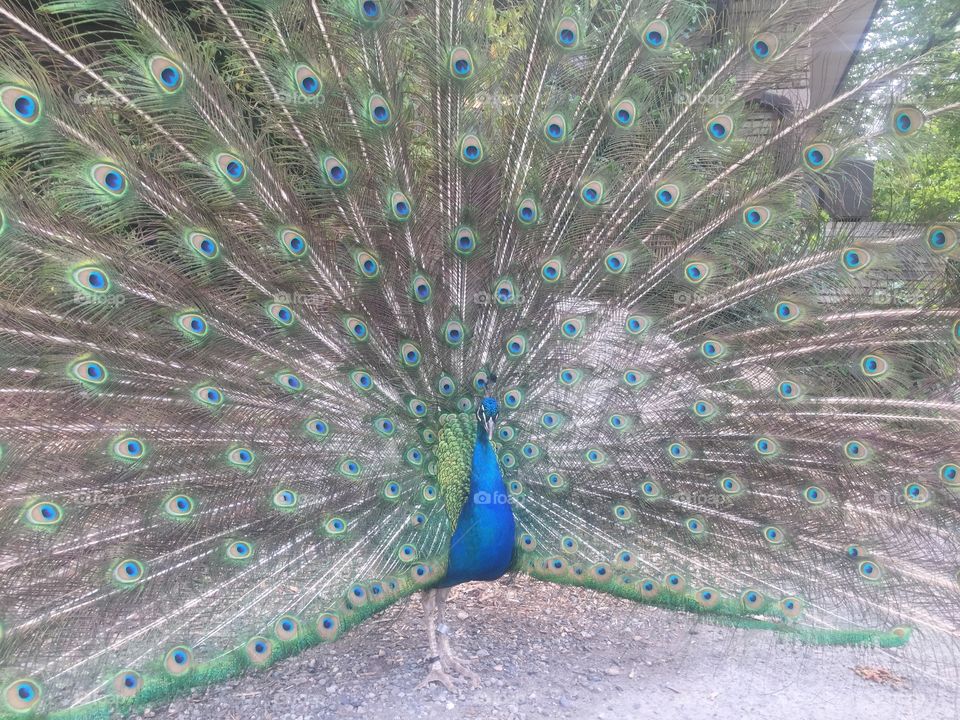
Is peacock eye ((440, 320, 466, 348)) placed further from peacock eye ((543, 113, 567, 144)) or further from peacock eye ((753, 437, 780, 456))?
peacock eye ((753, 437, 780, 456))

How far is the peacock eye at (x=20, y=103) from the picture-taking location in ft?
6.45

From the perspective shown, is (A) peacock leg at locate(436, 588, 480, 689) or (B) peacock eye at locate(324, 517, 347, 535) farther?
(A) peacock leg at locate(436, 588, 480, 689)

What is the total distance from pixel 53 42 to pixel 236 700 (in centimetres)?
274

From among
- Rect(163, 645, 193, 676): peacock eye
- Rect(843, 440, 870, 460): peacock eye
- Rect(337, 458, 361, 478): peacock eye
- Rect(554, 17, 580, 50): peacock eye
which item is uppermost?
Rect(554, 17, 580, 50): peacock eye

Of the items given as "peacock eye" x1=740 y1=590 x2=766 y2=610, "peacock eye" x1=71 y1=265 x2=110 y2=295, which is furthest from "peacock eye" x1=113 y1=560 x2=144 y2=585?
"peacock eye" x1=740 y1=590 x2=766 y2=610

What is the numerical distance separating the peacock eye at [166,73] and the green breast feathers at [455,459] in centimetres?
165

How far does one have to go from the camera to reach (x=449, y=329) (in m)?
2.73

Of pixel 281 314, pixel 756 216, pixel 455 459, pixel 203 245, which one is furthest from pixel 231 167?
pixel 756 216

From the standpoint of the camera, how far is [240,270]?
7.97ft

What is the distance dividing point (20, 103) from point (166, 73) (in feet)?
1.50

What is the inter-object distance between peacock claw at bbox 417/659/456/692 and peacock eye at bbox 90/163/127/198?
94.8 inches

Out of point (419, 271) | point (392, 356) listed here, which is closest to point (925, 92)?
point (419, 271)

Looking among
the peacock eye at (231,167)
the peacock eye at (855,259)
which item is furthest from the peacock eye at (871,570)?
the peacock eye at (231,167)

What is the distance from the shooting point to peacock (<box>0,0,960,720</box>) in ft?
7.19
